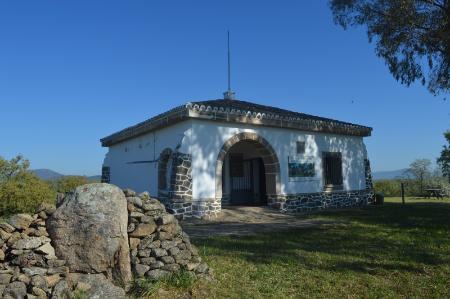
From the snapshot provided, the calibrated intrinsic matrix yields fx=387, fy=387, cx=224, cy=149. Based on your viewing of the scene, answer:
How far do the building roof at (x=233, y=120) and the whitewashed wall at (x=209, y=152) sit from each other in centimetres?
24

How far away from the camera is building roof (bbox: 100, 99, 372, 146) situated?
1170 centimetres

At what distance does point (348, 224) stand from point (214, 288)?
6054mm

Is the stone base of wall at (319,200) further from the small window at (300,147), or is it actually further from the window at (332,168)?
the small window at (300,147)

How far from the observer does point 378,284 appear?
5316 mm

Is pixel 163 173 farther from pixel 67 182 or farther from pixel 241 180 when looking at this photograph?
pixel 67 182

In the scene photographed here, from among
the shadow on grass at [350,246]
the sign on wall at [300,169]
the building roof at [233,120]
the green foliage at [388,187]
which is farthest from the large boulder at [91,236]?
the green foliage at [388,187]

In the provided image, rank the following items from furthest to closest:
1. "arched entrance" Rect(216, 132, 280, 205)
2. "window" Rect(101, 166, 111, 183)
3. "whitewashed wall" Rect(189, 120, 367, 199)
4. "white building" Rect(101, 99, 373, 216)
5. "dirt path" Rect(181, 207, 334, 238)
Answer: "window" Rect(101, 166, 111, 183) → "arched entrance" Rect(216, 132, 280, 205) → "whitewashed wall" Rect(189, 120, 367, 199) → "white building" Rect(101, 99, 373, 216) → "dirt path" Rect(181, 207, 334, 238)

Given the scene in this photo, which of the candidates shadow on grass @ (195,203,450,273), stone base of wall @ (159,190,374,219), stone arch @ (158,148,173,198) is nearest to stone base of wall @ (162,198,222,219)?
stone base of wall @ (159,190,374,219)

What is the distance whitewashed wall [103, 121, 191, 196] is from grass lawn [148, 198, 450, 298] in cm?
501

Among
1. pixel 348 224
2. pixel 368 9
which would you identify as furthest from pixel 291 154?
pixel 368 9

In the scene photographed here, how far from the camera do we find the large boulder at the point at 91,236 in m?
5.04

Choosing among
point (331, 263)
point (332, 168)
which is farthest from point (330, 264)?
point (332, 168)

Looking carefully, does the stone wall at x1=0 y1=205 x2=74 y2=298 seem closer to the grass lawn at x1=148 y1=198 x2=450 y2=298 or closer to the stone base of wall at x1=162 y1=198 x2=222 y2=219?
the grass lawn at x1=148 y1=198 x2=450 y2=298

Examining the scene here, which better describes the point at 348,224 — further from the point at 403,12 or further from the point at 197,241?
the point at 403,12
